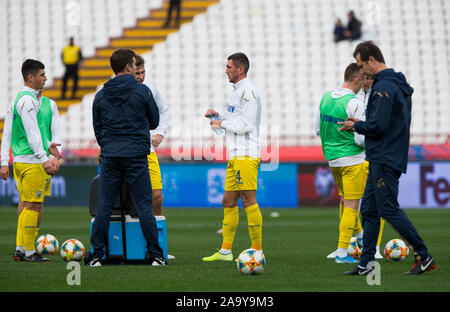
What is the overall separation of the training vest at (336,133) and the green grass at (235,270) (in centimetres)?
123

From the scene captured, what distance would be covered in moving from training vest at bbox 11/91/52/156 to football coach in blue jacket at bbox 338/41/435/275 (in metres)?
3.74

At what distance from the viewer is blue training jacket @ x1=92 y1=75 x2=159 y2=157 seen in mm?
7844

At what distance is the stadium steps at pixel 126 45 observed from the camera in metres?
28.3

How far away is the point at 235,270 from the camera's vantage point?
7.63m

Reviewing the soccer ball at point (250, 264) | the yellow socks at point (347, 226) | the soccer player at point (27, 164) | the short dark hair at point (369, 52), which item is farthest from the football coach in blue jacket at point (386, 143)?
the soccer player at point (27, 164)

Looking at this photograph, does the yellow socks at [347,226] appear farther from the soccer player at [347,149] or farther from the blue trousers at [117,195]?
the blue trousers at [117,195]

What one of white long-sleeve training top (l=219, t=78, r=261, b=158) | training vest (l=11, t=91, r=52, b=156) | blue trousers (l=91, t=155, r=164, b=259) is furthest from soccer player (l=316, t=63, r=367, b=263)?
training vest (l=11, t=91, r=52, b=156)

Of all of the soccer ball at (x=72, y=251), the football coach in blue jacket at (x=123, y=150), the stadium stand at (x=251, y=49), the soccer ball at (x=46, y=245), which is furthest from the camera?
the stadium stand at (x=251, y=49)

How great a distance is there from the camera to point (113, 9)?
30.9 m

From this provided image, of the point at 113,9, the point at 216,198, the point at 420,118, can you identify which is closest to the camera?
the point at 216,198

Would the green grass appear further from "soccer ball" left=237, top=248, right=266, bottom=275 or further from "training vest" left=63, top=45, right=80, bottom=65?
"training vest" left=63, top=45, right=80, bottom=65
